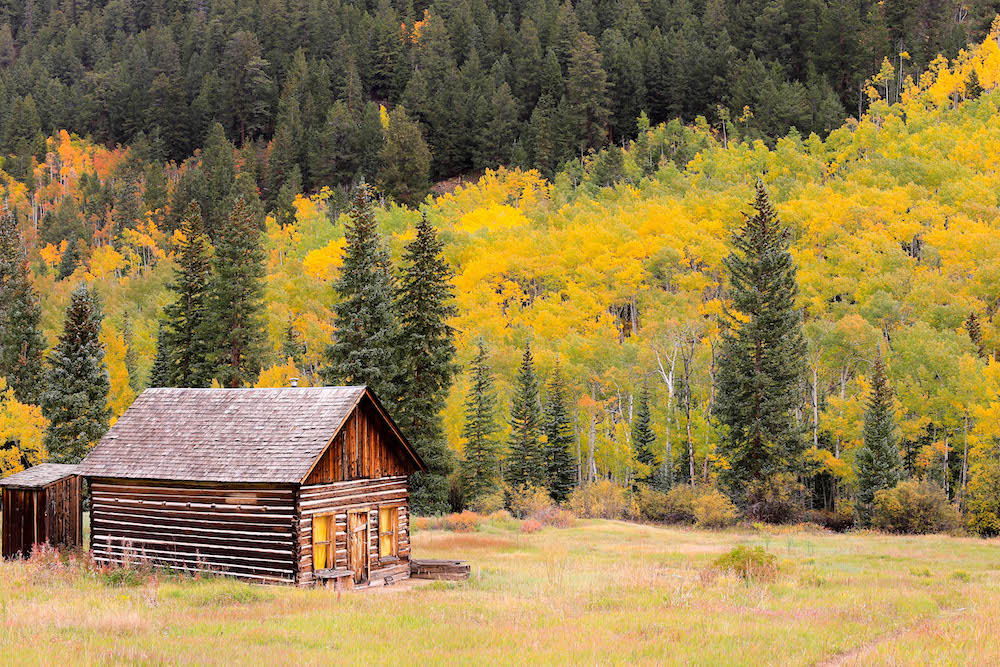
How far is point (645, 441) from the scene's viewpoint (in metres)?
56.4

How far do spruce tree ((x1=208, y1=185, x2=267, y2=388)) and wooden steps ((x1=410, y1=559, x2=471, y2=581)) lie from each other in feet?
96.8

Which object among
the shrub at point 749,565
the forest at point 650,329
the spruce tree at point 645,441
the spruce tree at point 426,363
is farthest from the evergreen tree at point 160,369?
the shrub at point 749,565

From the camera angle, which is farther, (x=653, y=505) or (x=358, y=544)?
(x=653, y=505)

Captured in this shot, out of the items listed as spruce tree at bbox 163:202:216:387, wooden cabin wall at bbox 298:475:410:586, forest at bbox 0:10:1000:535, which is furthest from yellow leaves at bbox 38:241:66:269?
wooden cabin wall at bbox 298:475:410:586

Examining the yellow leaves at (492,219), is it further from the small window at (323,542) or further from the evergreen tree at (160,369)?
the small window at (323,542)

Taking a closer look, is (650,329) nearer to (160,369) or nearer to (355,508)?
(160,369)

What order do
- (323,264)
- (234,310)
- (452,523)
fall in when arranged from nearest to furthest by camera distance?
(452,523)
(234,310)
(323,264)

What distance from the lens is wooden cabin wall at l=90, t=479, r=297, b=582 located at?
24.6 m

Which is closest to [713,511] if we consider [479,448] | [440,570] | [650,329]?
[479,448]

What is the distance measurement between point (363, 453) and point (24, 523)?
1062 centimetres

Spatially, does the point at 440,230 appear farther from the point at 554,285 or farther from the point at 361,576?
the point at 361,576

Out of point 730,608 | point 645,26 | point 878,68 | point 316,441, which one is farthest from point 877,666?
point 645,26

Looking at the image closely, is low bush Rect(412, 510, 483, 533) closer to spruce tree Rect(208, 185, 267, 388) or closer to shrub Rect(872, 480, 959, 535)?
spruce tree Rect(208, 185, 267, 388)

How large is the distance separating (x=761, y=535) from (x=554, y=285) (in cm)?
4112
